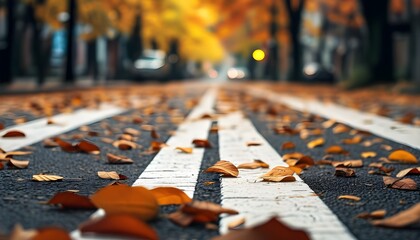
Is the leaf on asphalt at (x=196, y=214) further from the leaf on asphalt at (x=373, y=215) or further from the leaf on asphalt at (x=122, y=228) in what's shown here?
the leaf on asphalt at (x=373, y=215)

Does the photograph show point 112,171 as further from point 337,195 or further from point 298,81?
point 298,81

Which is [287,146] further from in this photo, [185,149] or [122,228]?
[122,228]

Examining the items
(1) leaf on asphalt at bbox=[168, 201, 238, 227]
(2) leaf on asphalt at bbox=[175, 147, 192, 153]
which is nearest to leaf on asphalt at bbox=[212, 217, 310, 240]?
(1) leaf on asphalt at bbox=[168, 201, 238, 227]

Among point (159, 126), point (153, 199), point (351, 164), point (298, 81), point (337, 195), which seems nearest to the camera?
point (153, 199)

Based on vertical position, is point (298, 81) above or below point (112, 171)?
below

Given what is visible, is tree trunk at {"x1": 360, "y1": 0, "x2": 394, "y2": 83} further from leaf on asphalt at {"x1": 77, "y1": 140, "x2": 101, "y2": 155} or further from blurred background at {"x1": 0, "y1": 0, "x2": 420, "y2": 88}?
leaf on asphalt at {"x1": 77, "y1": 140, "x2": 101, "y2": 155}

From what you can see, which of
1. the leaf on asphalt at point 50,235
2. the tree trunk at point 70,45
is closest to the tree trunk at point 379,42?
the tree trunk at point 70,45

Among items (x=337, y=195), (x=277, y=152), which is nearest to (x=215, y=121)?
(x=277, y=152)
